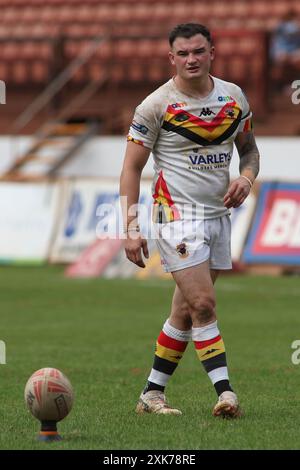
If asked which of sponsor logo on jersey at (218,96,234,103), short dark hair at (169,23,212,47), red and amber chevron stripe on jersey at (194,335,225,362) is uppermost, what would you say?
short dark hair at (169,23,212,47)

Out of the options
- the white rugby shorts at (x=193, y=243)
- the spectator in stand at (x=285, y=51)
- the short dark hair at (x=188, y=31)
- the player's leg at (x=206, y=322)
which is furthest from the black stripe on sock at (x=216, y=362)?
the spectator in stand at (x=285, y=51)

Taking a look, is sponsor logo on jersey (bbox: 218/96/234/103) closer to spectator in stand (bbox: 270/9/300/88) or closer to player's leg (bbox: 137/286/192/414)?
player's leg (bbox: 137/286/192/414)

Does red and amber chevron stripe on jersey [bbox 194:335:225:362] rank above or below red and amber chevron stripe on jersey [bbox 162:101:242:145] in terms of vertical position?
below

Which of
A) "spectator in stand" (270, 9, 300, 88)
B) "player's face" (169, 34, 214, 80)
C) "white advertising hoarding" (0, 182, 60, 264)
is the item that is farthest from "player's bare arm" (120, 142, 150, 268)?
"spectator in stand" (270, 9, 300, 88)

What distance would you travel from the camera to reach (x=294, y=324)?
13.8 metres

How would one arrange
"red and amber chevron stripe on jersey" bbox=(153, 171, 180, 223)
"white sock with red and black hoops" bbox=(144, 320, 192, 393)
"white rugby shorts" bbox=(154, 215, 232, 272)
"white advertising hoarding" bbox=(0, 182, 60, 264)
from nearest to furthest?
"white rugby shorts" bbox=(154, 215, 232, 272)
"red and amber chevron stripe on jersey" bbox=(153, 171, 180, 223)
"white sock with red and black hoops" bbox=(144, 320, 192, 393)
"white advertising hoarding" bbox=(0, 182, 60, 264)

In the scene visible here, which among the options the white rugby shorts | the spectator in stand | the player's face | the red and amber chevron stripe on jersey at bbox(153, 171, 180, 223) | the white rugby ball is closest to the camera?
the white rugby ball

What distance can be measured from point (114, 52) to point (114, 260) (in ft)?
27.7

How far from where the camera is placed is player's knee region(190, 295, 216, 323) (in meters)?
7.43

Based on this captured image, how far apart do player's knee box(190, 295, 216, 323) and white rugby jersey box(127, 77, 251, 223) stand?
0.52m

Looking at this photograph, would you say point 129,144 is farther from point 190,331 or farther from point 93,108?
point 93,108

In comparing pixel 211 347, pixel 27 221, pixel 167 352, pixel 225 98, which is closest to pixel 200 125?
pixel 225 98

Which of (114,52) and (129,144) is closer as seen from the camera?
(129,144)
